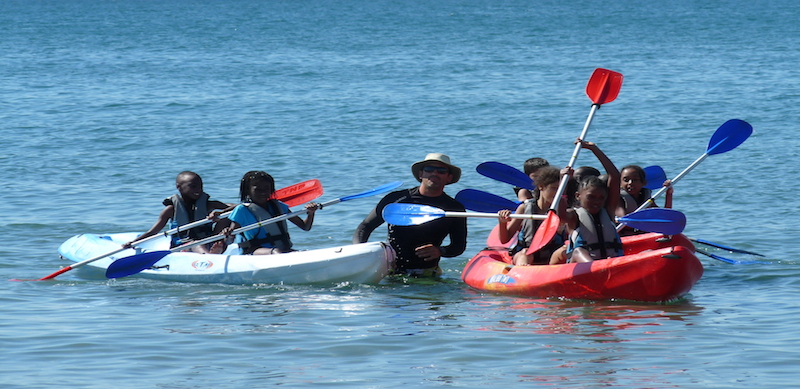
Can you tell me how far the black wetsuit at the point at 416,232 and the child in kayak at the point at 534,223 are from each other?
44 centimetres

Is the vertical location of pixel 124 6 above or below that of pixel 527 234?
above

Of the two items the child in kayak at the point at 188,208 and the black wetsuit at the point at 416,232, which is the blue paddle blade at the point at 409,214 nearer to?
the black wetsuit at the point at 416,232

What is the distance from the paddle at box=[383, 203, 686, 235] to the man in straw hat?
190 millimetres

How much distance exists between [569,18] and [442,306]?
47193 millimetres

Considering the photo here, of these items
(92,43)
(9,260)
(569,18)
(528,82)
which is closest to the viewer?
(9,260)

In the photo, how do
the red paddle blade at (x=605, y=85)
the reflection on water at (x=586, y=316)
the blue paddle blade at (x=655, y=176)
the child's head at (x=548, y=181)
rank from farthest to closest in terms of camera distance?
the blue paddle blade at (x=655, y=176)
the red paddle blade at (x=605, y=85)
the child's head at (x=548, y=181)
the reflection on water at (x=586, y=316)

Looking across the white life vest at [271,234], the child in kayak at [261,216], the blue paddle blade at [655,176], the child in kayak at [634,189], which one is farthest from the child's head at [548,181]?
the white life vest at [271,234]

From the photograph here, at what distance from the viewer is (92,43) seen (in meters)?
37.3

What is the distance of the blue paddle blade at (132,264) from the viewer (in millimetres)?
7730

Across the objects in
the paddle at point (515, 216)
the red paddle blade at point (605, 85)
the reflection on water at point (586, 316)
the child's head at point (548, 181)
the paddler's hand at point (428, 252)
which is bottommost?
the reflection on water at point (586, 316)

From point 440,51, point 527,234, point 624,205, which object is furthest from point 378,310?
point 440,51

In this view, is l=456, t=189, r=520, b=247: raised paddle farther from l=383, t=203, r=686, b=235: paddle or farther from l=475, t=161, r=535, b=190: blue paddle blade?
l=383, t=203, r=686, b=235: paddle

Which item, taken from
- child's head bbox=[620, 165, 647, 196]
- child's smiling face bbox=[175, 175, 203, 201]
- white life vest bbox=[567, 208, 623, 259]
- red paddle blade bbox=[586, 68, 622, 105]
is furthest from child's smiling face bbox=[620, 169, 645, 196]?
child's smiling face bbox=[175, 175, 203, 201]

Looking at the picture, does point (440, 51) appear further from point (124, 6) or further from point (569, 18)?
point (124, 6)
